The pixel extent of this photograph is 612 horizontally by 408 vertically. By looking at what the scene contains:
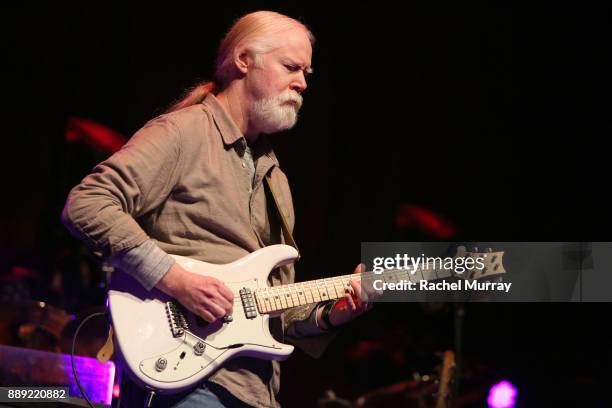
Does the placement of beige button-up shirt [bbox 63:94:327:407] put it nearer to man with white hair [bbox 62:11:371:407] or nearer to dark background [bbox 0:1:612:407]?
man with white hair [bbox 62:11:371:407]

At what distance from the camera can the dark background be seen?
19.7 ft

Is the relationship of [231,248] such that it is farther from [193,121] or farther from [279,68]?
[279,68]

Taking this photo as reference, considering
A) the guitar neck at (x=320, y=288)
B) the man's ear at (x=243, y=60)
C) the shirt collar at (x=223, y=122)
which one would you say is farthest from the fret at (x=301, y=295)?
the man's ear at (x=243, y=60)

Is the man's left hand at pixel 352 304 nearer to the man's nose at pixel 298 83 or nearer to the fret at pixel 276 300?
the fret at pixel 276 300

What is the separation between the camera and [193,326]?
2.46m

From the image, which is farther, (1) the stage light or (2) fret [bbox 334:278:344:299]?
(1) the stage light

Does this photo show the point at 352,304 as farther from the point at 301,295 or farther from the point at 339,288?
the point at 301,295

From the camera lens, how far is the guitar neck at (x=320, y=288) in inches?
104

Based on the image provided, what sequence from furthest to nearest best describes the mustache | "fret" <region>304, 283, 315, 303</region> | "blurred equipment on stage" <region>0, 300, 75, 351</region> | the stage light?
1. the stage light
2. "blurred equipment on stage" <region>0, 300, 75, 351</region>
3. the mustache
4. "fret" <region>304, 283, 315, 303</region>

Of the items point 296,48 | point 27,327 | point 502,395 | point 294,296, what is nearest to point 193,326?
point 294,296

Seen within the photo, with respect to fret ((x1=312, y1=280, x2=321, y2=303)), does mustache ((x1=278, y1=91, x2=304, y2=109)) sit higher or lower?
higher

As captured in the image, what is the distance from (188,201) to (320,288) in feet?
2.15

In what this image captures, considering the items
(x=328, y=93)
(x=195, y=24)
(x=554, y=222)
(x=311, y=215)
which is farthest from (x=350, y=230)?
(x=195, y=24)

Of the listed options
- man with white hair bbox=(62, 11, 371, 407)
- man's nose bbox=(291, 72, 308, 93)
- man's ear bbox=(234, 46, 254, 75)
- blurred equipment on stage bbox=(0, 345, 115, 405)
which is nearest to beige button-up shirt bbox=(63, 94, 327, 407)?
man with white hair bbox=(62, 11, 371, 407)
